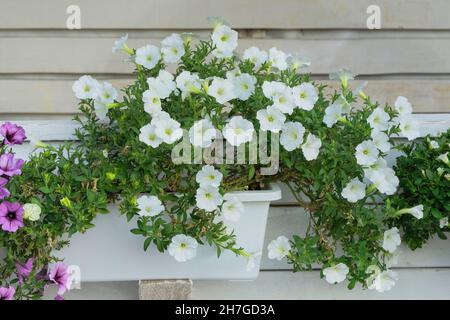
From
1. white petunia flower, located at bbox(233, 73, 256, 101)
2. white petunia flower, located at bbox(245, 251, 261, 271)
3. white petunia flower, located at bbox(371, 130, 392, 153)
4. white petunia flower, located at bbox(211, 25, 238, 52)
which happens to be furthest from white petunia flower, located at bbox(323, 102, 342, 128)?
white petunia flower, located at bbox(245, 251, 261, 271)

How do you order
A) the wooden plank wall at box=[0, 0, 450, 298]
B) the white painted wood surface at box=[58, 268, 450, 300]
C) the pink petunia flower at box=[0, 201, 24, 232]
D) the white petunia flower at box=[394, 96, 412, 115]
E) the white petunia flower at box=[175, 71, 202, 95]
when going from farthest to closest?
1. the wooden plank wall at box=[0, 0, 450, 298]
2. the white painted wood surface at box=[58, 268, 450, 300]
3. the white petunia flower at box=[394, 96, 412, 115]
4. the white petunia flower at box=[175, 71, 202, 95]
5. the pink petunia flower at box=[0, 201, 24, 232]

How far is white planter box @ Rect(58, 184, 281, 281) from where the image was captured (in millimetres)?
1878

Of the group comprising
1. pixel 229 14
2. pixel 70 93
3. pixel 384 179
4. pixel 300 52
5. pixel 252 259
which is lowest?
pixel 252 259

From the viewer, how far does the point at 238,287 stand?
7.01 ft

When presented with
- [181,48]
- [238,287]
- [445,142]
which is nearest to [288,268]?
[238,287]

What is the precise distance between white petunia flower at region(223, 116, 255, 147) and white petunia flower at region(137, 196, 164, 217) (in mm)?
256

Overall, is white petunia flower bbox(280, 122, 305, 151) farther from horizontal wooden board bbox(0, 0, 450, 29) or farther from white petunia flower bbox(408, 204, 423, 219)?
horizontal wooden board bbox(0, 0, 450, 29)

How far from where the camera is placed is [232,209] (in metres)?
1.80

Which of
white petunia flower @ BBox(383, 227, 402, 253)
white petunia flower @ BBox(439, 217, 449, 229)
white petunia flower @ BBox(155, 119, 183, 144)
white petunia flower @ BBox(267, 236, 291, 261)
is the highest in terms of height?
white petunia flower @ BBox(155, 119, 183, 144)

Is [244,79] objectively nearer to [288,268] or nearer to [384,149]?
[384,149]

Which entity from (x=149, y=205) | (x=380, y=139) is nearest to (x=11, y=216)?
(x=149, y=205)

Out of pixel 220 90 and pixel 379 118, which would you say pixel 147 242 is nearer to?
pixel 220 90

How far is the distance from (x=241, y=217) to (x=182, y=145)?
30 cm

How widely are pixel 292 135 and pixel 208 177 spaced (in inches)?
10.5
